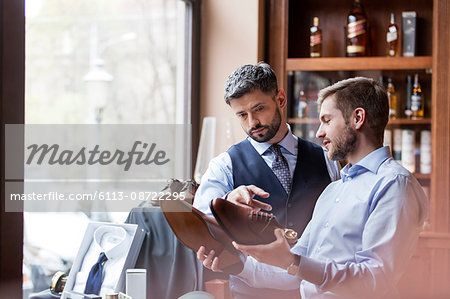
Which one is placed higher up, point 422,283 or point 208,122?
point 208,122

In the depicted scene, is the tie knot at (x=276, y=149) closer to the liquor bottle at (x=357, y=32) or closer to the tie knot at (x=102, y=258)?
the tie knot at (x=102, y=258)

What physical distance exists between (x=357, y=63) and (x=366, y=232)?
Answer: 7.15 feet

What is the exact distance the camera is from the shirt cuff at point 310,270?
4.19ft

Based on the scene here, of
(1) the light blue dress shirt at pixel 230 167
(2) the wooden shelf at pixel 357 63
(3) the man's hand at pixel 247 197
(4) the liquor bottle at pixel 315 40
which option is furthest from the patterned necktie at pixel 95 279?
(4) the liquor bottle at pixel 315 40

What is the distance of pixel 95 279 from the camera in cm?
203

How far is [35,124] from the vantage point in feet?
6.89

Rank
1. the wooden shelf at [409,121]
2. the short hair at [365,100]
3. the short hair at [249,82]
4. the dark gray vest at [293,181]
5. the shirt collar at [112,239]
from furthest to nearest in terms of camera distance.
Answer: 1. the wooden shelf at [409,121]
2. the shirt collar at [112,239]
3. the dark gray vest at [293,181]
4. the short hair at [249,82]
5. the short hair at [365,100]

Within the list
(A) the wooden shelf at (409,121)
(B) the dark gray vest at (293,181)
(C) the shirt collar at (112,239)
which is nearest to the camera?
(B) the dark gray vest at (293,181)

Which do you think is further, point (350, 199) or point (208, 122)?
point (208, 122)

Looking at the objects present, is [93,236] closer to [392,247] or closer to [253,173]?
[253,173]

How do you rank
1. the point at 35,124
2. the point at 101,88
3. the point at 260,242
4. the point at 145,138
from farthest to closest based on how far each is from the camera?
the point at 145,138 → the point at 101,88 → the point at 35,124 → the point at 260,242

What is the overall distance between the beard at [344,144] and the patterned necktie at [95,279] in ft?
3.45

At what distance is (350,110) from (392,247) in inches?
13.7

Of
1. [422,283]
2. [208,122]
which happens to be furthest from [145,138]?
[422,283]
